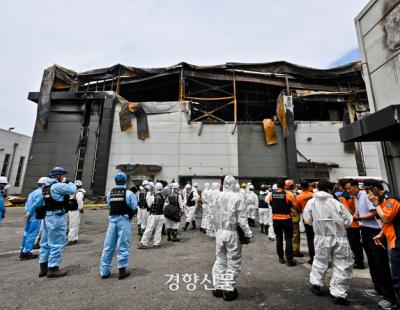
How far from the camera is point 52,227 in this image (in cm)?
394

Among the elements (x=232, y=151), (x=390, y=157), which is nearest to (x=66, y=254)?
(x=390, y=157)

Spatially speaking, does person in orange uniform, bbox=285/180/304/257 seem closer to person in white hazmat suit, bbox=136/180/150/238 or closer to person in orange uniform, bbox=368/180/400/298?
person in orange uniform, bbox=368/180/400/298

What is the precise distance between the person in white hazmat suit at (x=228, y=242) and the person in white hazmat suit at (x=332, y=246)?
120 cm

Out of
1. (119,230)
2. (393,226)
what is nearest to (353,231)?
(393,226)

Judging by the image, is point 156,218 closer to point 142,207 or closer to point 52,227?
point 142,207

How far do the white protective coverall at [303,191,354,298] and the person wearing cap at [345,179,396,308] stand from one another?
0.43m

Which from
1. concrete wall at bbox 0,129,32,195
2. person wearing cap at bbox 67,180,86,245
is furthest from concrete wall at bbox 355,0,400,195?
concrete wall at bbox 0,129,32,195

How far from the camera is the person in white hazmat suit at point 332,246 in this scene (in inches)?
118

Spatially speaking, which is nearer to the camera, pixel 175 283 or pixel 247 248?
pixel 175 283

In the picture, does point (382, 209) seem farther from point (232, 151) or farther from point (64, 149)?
point (64, 149)

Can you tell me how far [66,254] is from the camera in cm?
534

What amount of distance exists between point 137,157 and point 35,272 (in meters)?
12.9

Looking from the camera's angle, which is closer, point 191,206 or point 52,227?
point 52,227

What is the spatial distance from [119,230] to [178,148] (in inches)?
516
